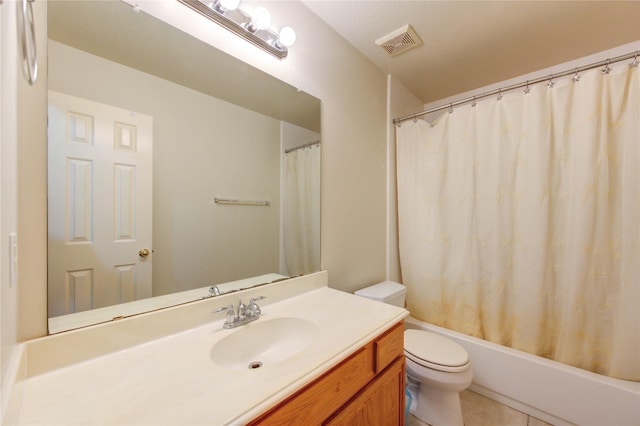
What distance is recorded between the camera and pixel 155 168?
94cm

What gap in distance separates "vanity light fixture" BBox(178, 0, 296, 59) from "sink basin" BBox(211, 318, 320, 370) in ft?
4.04

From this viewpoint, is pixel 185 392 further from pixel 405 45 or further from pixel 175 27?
pixel 405 45

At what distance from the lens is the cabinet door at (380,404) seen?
0.82 m

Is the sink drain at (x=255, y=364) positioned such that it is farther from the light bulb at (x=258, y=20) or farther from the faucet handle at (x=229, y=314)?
the light bulb at (x=258, y=20)

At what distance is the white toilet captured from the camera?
4.21 ft

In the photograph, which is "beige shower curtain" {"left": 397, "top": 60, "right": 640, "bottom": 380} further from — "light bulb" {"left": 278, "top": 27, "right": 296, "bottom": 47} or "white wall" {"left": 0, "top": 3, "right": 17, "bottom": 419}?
"white wall" {"left": 0, "top": 3, "right": 17, "bottom": 419}

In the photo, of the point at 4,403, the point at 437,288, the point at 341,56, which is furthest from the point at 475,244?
the point at 4,403

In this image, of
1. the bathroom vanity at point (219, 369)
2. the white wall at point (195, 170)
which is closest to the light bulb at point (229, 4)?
the white wall at point (195, 170)

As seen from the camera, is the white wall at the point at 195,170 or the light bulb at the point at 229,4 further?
the light bulb at the point at 229,4

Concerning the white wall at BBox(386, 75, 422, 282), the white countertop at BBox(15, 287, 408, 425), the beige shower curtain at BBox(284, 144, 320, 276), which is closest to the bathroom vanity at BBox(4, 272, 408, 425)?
the white countertop at BBox(15, 287, 408, 425)

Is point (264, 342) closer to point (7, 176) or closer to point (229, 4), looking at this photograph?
point (7, 176)

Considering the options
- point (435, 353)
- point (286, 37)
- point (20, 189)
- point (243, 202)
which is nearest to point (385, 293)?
point (435, 353)

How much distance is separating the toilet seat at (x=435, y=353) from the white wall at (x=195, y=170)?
0.94m

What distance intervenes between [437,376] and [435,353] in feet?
0.37
